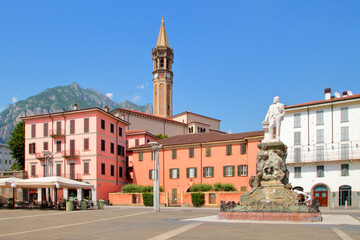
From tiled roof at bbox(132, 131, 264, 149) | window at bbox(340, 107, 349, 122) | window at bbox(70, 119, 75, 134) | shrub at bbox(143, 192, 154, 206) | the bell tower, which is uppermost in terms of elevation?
the bell tower

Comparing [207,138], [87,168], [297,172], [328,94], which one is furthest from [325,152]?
[87,168]

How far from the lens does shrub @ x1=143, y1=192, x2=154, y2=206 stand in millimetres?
47656

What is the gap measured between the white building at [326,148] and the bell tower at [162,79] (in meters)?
65.0

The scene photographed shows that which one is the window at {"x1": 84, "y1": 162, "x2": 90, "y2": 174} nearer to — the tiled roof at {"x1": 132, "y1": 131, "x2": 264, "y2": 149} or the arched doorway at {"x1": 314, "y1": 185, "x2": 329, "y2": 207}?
the tiled roof at {"x1": 132, "y1": 131, "x2": 264, "y2": 149}

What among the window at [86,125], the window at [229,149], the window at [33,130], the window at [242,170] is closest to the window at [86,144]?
the window at [86,125]

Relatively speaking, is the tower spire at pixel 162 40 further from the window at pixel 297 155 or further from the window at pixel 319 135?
the window at pixel 319 135

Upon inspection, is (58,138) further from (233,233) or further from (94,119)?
(233,233)

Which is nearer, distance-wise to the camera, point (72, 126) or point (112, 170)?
point (72, 126)

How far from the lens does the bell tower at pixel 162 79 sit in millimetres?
115875

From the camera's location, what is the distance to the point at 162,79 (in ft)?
383

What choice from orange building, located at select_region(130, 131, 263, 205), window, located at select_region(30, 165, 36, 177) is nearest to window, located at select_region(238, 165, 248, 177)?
orange building, located at select_region(130, 131, 263, 205)

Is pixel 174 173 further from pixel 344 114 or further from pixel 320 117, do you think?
pixel 344 114

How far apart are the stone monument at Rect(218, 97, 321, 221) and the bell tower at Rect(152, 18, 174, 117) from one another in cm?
9303

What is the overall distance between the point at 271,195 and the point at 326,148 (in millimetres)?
31395
